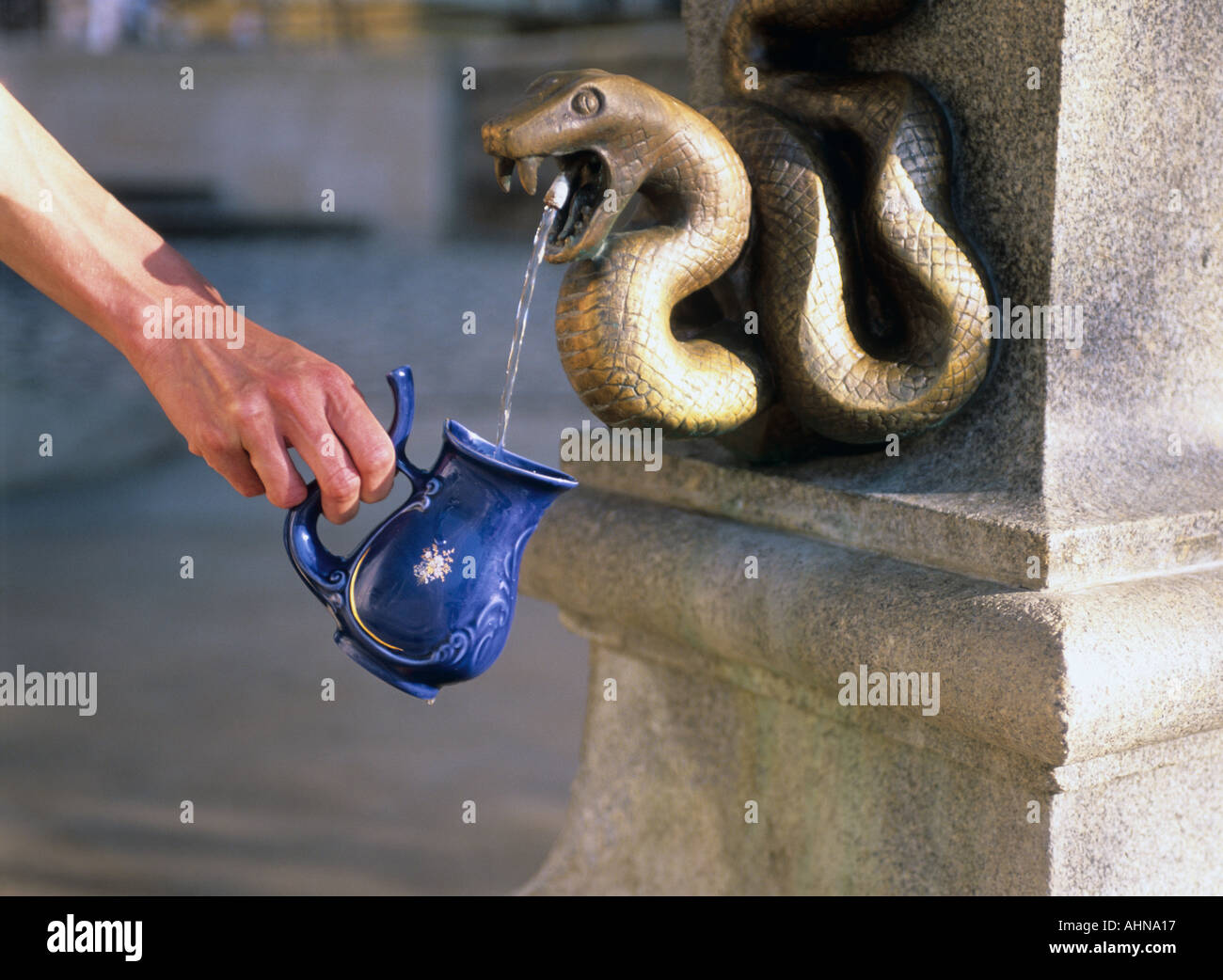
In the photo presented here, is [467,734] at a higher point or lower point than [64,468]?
lower

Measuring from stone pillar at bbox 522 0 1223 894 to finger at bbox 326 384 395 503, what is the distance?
47cm

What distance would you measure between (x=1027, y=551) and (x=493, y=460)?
49 cm

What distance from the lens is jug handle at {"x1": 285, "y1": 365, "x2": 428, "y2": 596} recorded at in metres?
1.14

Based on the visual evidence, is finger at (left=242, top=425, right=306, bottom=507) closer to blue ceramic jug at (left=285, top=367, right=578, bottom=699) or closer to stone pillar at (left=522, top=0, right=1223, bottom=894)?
blue ceramic jug at (left=285, top=367, right=578, bottom=699)

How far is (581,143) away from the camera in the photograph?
47.1 inches

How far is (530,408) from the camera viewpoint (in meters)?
5.81

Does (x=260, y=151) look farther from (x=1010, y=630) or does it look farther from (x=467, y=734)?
(x=1010, y=630)

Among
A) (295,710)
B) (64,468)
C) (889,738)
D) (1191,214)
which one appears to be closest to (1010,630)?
(889,738)

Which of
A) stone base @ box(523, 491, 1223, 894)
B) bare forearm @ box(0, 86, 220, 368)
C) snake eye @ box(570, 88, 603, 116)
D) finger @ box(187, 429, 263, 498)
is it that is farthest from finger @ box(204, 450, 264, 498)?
stone base @ box(523, 491, 1223, 894)

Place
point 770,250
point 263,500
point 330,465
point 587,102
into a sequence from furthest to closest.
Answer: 1. point 263,500
2. point 770,250
3. point 587,102
4. point 330,465

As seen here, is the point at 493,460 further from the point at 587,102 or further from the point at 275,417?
the point at 587,102

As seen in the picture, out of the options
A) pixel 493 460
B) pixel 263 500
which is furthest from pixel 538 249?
pixel 263 500

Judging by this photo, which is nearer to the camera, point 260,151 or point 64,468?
point 64,468

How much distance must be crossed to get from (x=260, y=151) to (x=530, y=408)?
247 inches
